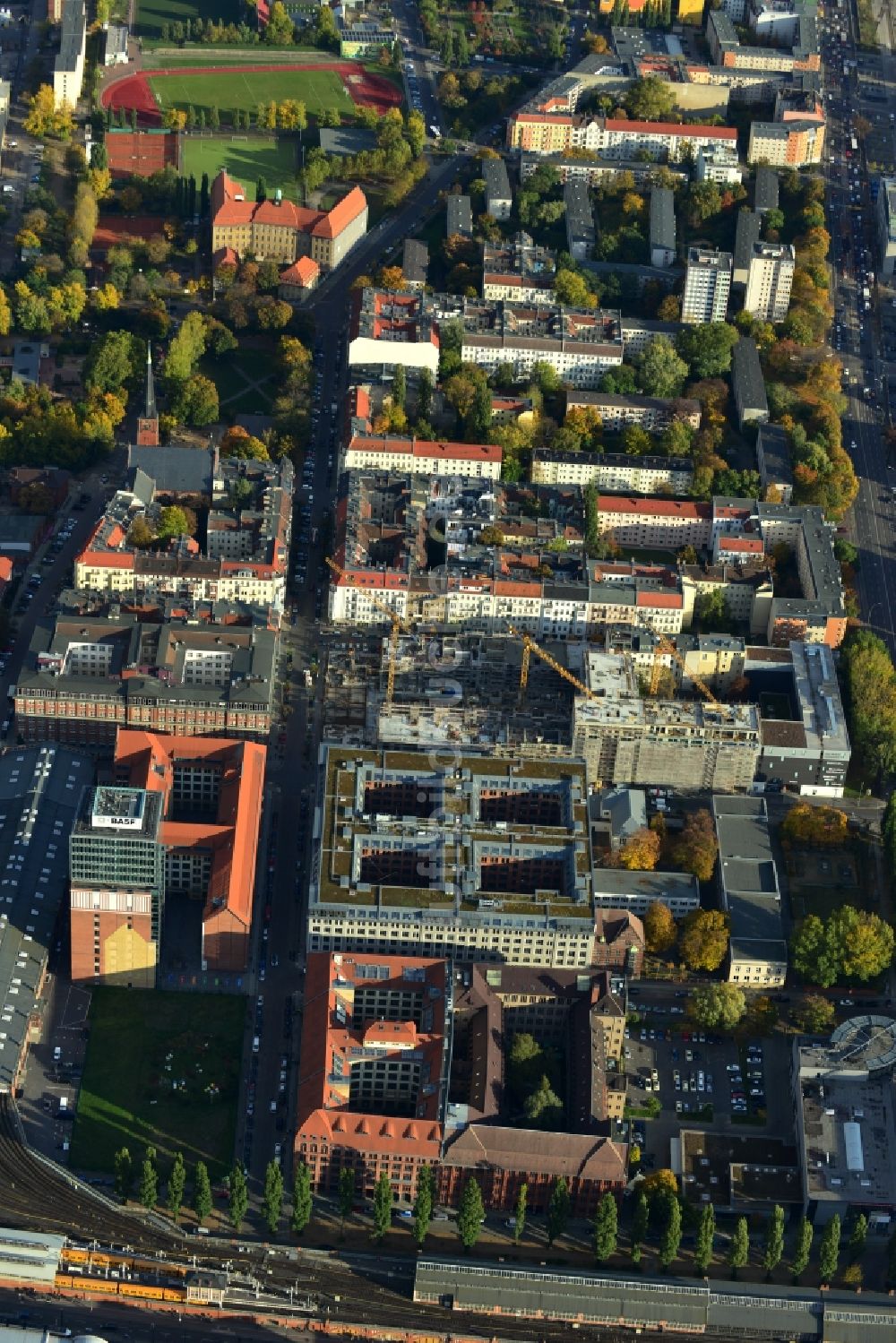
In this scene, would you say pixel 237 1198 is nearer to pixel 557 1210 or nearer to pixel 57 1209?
pixel 57 1209

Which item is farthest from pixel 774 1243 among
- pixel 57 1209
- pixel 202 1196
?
pixel 57 1209

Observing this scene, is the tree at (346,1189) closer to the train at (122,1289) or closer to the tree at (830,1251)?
the train at (122,1289)

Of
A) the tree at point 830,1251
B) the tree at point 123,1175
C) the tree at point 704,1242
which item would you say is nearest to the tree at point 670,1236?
the tree at point 704,1242

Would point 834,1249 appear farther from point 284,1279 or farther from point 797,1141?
point 284,1279

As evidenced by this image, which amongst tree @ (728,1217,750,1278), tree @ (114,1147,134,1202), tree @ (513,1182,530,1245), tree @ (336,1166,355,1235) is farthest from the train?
tree @ (728,1217,750,1278)

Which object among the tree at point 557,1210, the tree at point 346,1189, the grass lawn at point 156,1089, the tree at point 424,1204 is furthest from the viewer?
the grass lawn at point 156,1089

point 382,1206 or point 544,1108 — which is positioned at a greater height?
point 544,1108

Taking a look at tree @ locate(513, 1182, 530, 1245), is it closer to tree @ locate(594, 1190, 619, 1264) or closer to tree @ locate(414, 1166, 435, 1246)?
tree @ locate(594, 1190, 619, 1264)
